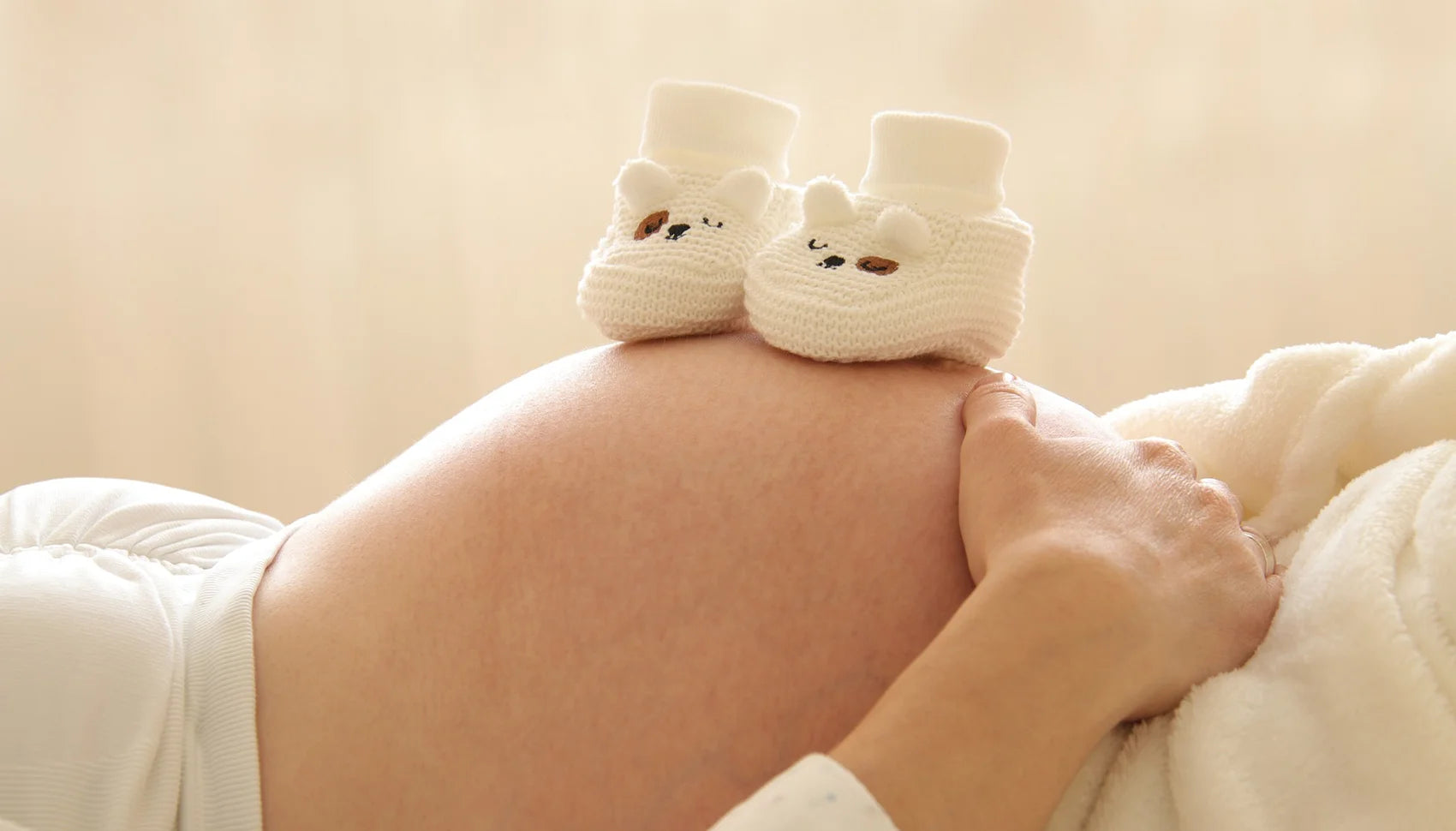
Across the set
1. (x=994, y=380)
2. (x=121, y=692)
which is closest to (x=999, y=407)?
(x=994, y=380)

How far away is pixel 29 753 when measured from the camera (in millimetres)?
655

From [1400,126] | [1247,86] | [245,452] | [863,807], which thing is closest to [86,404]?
[245,452]

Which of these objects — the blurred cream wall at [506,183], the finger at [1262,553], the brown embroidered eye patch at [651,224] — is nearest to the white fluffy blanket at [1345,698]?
the finger at [1262,553]

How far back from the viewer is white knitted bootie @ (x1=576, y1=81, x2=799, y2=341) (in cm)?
88

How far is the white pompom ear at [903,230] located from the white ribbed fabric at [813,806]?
1.40ft

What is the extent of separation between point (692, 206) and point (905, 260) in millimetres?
172

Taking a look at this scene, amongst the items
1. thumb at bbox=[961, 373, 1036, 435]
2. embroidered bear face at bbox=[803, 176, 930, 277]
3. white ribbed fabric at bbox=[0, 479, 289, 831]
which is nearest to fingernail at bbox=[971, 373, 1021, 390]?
thumb at bbox=[961, 373, 1036, 435]

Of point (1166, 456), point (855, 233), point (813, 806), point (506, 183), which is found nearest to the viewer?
point (813, 806)

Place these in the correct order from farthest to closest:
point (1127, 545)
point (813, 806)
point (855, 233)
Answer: point (855, 233)
point (1127, 545)
point (813, 806)

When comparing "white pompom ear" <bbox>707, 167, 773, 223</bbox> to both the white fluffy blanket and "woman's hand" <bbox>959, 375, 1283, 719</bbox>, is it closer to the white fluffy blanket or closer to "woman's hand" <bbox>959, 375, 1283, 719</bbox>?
"woman's hand" <bbox>959, 375, 1283, 719</bbox>

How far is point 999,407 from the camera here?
785 mm

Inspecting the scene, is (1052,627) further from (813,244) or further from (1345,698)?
(813,244)

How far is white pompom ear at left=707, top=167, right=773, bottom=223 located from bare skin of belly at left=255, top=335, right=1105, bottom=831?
0.15m

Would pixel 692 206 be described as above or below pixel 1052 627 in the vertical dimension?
above
